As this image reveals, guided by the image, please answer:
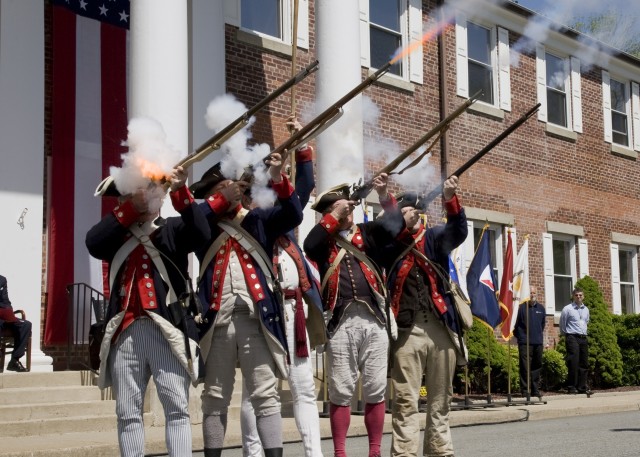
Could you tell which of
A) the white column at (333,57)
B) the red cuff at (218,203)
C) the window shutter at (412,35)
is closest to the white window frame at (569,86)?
the window shutter at (412,35)

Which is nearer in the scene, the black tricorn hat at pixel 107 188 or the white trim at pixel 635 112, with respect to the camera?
the black tricorn hat at pixel 107 188

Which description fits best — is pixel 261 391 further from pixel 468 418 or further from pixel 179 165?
pixel 468 418

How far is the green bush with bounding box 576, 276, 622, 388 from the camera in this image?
70.2ft

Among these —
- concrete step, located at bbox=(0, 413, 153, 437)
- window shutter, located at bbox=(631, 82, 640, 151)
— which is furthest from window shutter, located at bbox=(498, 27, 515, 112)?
concrete step, located at bbox=(0, 413, 153, 437)

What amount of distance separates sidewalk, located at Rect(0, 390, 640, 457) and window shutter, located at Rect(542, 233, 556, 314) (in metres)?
3.89

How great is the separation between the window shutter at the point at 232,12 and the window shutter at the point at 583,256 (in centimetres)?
1033

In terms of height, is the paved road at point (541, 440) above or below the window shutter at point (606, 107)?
below

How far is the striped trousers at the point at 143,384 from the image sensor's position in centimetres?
601

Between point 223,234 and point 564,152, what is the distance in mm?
16784

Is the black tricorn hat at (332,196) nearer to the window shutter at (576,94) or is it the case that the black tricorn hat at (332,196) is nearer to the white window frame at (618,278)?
the window shutter at (576,94)

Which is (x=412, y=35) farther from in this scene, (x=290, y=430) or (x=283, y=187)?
(x=283, y=187)

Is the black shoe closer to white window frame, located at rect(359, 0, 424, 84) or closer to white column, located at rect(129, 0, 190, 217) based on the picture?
white column, located at rect(129, 0, 190, 217)

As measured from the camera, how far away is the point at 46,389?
1195cm

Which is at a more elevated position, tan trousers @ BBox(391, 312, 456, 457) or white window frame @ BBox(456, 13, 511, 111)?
white window frame @ BBox(456, 13, 511, 111)
